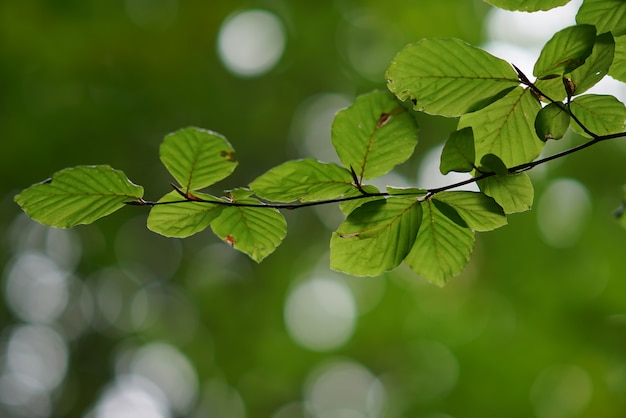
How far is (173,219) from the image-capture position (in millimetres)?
588

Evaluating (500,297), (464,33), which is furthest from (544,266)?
(464,33)

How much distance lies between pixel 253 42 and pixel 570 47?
5028 mm

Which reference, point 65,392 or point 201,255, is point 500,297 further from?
point 65,392

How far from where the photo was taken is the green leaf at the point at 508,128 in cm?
57

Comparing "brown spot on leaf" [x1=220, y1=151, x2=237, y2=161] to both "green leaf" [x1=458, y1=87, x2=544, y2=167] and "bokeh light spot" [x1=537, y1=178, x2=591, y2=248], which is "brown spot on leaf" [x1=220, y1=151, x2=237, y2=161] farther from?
"bokeh light spot" [x1=537, y1=178, x2=591, y2=248]

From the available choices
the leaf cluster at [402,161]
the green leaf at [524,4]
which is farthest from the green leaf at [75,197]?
the green leaf at [524,4]

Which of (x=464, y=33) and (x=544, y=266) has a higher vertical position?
(x=464, y=33)

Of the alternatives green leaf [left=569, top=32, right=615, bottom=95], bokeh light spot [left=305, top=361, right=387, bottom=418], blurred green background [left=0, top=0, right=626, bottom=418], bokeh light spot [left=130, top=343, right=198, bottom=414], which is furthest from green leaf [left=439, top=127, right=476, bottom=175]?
bokeh light spot [left=130, top=343, right=198, bottom=414]

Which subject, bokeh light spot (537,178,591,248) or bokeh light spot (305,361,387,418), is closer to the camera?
bokeh light spot (537,178,591,248)

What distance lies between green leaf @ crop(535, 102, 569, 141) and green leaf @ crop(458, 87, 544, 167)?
37mm

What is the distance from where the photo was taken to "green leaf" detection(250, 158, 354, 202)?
565 millimetres

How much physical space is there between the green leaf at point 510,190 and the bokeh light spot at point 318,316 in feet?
16.5

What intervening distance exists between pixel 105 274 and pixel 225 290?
1.06 meters

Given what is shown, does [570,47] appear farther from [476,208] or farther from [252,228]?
[252,228]
